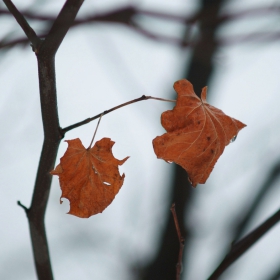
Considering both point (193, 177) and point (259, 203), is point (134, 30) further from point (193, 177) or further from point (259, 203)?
point (259, 203)

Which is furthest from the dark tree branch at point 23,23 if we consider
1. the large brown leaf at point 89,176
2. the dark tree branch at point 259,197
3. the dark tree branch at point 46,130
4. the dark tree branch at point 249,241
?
the dark tree branch at point 259,197

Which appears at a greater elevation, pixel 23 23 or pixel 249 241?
pixel 23 23

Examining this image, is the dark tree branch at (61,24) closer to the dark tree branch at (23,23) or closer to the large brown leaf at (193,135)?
the dark tree branch at (23,23)

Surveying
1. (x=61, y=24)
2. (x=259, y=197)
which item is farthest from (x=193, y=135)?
(x=259, y=197)

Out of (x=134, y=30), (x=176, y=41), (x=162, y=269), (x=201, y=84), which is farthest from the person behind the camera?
(x=162, y=269)

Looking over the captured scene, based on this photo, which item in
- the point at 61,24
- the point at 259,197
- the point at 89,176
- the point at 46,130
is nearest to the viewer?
the point at 61,24

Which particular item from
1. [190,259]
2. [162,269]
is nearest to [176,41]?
[162,269]

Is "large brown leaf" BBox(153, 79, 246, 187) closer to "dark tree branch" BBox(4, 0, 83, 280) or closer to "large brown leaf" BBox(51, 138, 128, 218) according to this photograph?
"large brown leaf" BBox(51, 138, 128, 218)

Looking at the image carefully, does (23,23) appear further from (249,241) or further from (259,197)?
(259,197)
